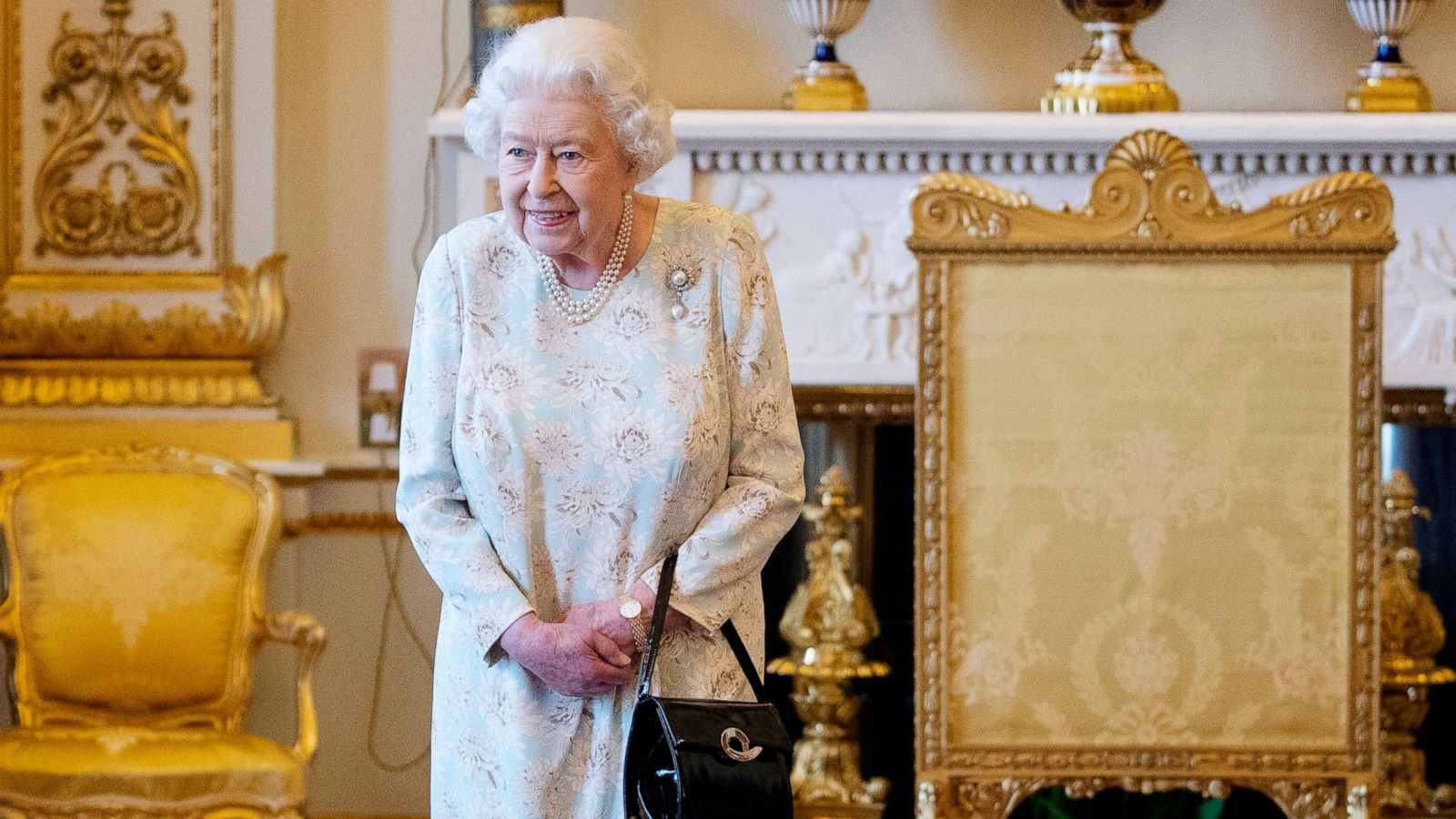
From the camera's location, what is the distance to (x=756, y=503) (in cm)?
183

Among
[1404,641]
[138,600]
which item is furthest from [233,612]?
[1404,641]

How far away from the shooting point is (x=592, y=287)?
1.82 meters

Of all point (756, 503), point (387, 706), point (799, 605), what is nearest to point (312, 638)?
point (387, 706)

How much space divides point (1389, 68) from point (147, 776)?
2633 millimetres

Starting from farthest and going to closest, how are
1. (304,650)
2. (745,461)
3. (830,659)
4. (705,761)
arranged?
(830,659) → (304,650) → (745,461) → (705,761)

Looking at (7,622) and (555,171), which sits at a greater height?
(555,171)

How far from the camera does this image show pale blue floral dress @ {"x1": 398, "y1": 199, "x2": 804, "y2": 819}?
1.79 metres

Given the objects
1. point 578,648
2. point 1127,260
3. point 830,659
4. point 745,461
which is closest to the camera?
point 578,648

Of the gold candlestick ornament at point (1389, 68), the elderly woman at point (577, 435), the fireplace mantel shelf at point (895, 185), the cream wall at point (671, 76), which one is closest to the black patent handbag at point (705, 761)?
the elderly woman at point (577, 435)

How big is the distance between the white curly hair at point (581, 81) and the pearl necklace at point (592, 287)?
0.09 metres

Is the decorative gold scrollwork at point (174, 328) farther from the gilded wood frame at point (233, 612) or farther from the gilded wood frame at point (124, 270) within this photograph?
the gilded wood frame at point (233, 612)

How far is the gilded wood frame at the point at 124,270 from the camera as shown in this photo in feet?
11.4

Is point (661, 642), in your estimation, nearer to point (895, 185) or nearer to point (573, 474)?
point (573, 474)

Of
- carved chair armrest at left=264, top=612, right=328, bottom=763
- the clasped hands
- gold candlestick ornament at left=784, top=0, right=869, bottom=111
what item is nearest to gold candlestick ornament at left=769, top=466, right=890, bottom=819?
gold candlestick ornament at left=784, top=0, right=869, bottom=111
